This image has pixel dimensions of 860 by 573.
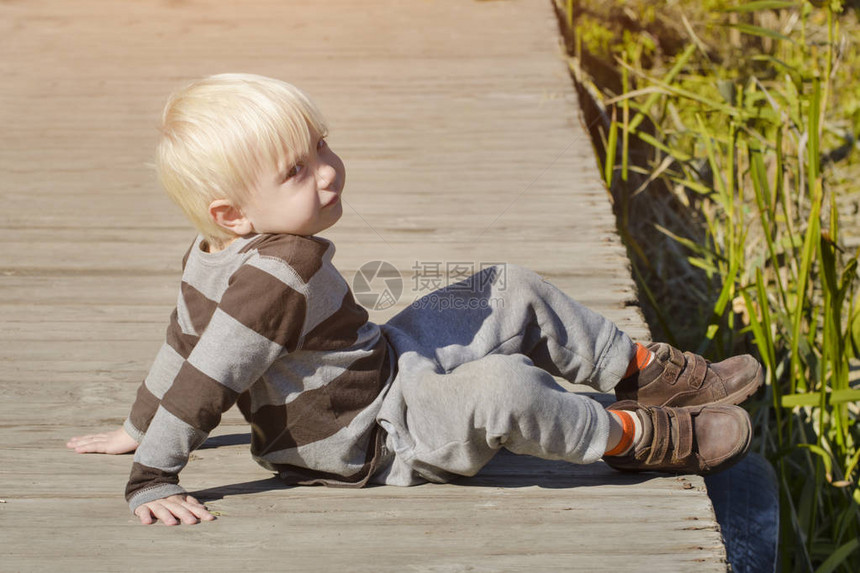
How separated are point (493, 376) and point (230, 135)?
1.93 feet

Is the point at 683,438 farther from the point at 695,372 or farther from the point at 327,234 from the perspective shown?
the point at 327,234

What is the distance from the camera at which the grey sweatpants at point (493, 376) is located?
1651 millimetres

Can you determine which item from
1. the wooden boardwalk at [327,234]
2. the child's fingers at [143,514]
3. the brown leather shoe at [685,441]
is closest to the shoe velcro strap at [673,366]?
the brown leather shoe at [685,441]

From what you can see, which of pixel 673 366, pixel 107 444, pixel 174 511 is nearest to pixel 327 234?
pixel 107 444

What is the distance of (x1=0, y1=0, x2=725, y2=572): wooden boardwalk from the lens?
1.66 meters

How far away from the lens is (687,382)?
79.2 inches

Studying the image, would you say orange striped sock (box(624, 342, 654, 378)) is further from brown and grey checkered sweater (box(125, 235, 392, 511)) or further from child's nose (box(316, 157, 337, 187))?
child's nose (box(316, 157, 337, 187))

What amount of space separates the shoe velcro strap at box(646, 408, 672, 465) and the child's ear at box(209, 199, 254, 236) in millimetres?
809

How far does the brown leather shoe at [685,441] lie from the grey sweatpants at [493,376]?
10 centimetres

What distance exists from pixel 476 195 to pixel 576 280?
0.78m

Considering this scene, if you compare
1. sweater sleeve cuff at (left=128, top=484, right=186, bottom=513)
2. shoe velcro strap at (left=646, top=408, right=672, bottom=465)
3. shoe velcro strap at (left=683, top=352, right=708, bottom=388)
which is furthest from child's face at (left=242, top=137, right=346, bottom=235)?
shoe velcro strap at (left=683, top=352, right=708, bottom=388)

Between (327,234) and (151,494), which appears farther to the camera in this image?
(327,234)

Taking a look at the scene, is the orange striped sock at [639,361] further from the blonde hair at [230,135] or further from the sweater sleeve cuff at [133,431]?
the sweater sleeve cuff at [133,431]

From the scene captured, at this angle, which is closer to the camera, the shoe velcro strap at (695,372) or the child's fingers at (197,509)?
the child's fingers at (197,509)
